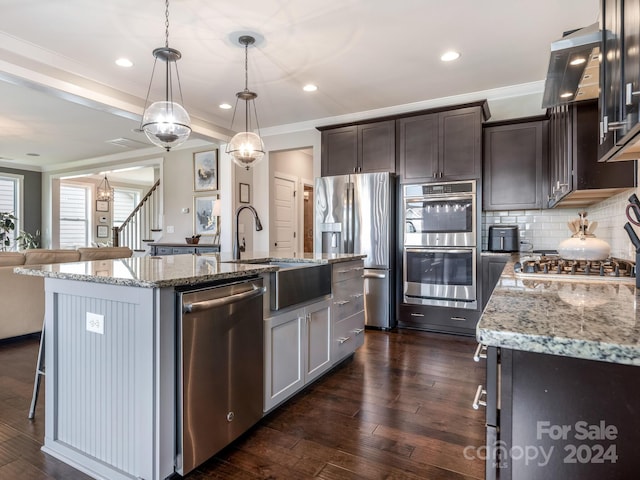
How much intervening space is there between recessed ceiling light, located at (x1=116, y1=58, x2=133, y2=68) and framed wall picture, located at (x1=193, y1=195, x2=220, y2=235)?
2.79 m

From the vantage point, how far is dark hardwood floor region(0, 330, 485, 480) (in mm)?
1714

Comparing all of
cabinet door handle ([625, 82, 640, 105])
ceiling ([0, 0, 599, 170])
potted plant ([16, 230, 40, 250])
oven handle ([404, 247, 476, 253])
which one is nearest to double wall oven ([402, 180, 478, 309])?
oven handle ([404, 247, 476, 253])

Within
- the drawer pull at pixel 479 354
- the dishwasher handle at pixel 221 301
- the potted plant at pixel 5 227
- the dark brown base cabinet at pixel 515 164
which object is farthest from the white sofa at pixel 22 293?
the potted plant at pixel 5 227

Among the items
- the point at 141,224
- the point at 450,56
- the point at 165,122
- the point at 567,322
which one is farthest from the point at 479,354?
the point at 141,224

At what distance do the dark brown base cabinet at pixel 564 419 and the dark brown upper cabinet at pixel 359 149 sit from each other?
3835mm

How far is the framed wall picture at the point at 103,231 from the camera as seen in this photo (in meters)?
10.0

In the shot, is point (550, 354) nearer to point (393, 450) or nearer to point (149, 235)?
point (393, 450)

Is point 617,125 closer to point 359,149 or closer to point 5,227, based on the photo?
point 359,149

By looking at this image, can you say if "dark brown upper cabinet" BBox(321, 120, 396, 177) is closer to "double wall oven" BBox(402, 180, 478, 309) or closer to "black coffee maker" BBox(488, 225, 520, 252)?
"double wall oven" BBox(402, 180, 478, 309)

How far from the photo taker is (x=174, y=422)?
157 cm

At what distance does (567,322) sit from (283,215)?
5590 millimetres

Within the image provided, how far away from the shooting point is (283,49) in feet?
10.6

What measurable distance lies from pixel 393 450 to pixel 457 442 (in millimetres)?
359

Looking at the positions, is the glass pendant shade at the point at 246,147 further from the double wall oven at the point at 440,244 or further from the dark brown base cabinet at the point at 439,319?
the dark brown base cabinet at the point at 439,319
